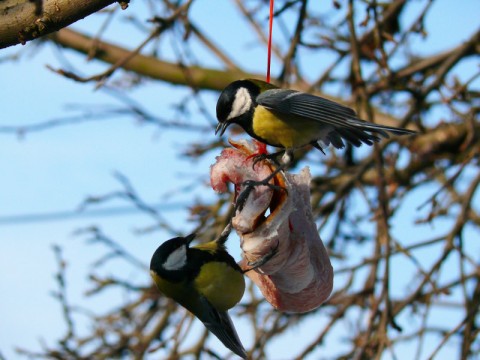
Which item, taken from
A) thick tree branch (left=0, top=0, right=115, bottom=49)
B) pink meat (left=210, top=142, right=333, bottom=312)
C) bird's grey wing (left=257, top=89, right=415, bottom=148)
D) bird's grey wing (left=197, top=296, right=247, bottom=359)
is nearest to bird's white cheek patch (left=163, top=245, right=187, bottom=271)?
bird's grey wing (left=197, top=296, right=247, bottom=359)

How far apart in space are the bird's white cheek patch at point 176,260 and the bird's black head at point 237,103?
1.41 feet

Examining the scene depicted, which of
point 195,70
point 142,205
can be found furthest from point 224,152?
point 195,70

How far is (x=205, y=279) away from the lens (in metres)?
2.63

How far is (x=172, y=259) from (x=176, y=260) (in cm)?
3

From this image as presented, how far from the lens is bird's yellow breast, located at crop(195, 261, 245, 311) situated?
2578 mm

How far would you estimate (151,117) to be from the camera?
4609 mm

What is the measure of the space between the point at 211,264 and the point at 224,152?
1.47 feet

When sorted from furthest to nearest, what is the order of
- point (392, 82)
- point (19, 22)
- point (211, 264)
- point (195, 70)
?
point (195, 70), point (392, 82), point (211, 264), point (19, 22)

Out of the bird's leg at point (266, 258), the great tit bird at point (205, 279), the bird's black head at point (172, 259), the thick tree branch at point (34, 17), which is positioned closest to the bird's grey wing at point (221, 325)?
the great tit bird at point (205, 279)

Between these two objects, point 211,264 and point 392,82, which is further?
point 392,82

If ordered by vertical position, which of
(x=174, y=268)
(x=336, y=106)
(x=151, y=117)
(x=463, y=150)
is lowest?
(x=174, y=268)

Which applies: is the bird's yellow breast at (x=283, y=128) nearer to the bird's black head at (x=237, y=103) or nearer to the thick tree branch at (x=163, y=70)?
the bird's black head at (x=237, y=103)

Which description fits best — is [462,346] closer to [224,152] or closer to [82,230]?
[224,152]

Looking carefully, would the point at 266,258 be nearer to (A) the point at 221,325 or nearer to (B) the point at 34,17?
(A) the point at 221,325
